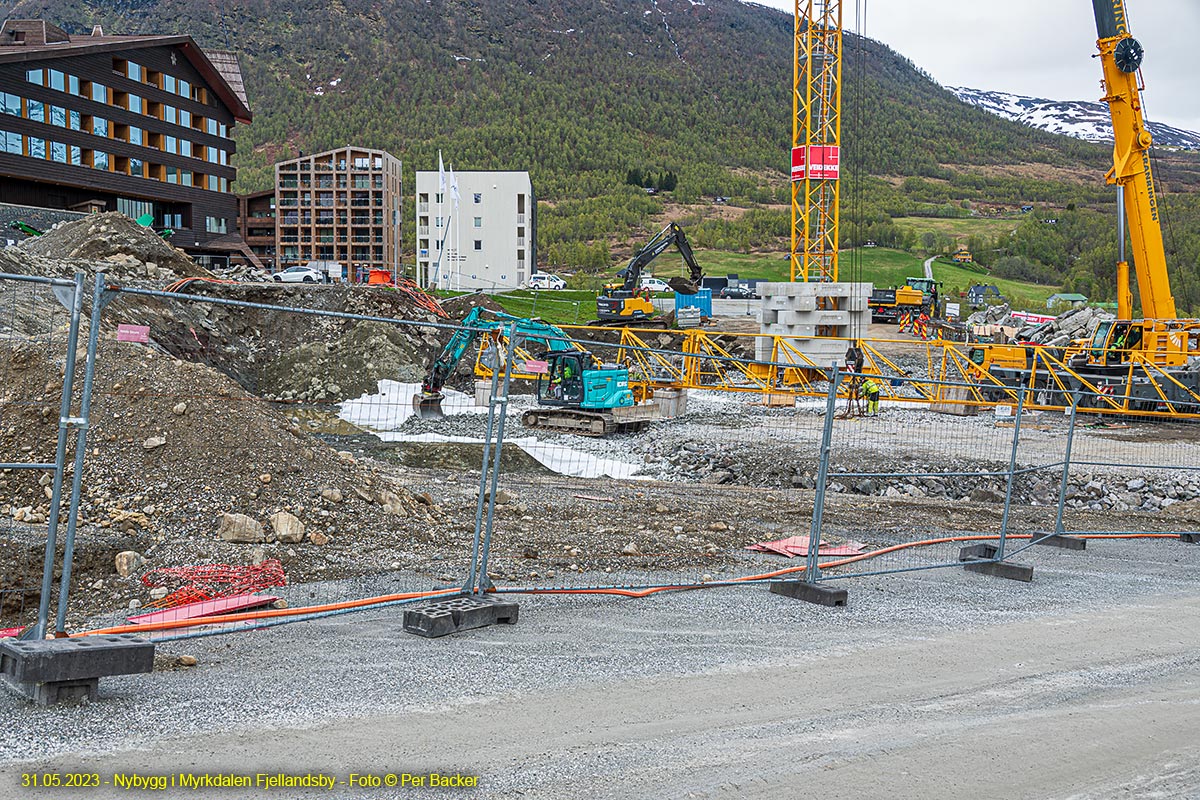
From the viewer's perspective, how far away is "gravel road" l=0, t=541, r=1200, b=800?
447 centimetres

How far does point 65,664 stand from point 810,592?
535 cm

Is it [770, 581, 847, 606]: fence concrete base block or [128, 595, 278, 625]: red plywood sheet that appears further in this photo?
[770, 581, 847, 606]: fence concrete base block

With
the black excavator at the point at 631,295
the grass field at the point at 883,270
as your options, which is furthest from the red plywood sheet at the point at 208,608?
the grass field at the point at 883,270

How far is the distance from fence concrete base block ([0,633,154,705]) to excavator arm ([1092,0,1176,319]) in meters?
28.3

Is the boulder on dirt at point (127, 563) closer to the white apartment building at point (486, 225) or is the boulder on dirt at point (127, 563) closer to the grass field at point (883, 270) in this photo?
the white apartment building at point (486, 225)

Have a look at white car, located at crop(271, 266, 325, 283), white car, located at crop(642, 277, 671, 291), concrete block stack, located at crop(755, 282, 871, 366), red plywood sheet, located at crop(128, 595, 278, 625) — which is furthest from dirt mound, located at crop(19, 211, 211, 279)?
white car, located at crop(642, 277, 671, 291)

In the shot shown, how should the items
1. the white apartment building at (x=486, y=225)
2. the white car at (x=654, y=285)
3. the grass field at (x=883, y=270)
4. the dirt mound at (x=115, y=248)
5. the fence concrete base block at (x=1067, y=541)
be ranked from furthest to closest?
the grass field at (x=883, y=270), the white apartment building at (x=486, y=225), the white car at (x=654, y=285), the dirt mound at (x=115, y=248), the fence concrete base block at (x=1067, y=541)

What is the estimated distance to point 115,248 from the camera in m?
30.7

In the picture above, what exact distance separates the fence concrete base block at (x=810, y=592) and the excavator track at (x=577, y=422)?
46.1ft

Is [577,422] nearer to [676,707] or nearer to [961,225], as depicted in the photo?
[676,707]

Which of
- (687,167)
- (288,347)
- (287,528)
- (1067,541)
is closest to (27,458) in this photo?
(287,528)

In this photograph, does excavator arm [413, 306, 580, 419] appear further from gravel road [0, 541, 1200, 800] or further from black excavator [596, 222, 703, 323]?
gravel road [0, 541, 1200, 800]

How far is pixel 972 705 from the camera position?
5684 mm

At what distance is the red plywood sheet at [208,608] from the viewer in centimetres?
653
